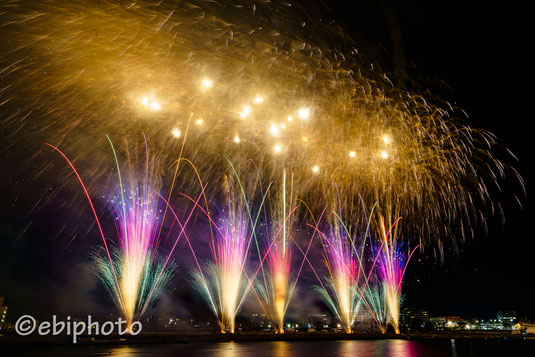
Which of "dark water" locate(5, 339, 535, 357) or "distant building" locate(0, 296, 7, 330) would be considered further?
"distant building" locate(0, 296, 7, 330)

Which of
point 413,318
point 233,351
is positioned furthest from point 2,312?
point 413,318

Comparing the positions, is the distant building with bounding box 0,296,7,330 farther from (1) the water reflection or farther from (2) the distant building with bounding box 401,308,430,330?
(2) the distant building with bounding box 401,308,430,330

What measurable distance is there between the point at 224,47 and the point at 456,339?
128 ft

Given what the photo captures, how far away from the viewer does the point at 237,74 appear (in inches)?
619

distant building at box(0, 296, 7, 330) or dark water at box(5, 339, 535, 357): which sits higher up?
distant building at box(0, 296, 7, 330)

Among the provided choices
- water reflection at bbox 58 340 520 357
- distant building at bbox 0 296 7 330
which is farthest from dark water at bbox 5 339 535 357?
distant building at bbox 0 296 7 330

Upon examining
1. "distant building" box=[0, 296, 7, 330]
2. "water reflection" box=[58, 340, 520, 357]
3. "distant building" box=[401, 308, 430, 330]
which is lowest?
"distant building" box=[401, 308, 430, 330]

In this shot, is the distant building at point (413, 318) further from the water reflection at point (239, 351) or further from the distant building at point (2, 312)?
the distant building at point (2, 312)

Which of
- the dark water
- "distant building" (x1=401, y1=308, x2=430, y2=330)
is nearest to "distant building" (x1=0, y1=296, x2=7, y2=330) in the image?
the dark water

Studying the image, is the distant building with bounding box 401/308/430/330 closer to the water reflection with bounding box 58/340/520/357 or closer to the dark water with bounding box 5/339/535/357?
the dark water with bounding box 5/339/535/357

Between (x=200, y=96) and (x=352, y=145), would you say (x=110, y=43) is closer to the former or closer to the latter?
(x=200, y=96)

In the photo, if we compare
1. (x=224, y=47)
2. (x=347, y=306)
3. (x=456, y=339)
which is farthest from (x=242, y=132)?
(x=456, y=339)

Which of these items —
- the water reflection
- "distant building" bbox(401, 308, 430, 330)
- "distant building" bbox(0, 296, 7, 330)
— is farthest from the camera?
"distant building" bbox(401, 308, 430, 330)

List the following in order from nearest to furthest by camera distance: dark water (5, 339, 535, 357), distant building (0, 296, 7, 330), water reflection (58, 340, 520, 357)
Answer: dark water (5, 339, 535, 357)
water reflection (58, 340, 520, 357)
distant building (0, 296, 7, 330)
